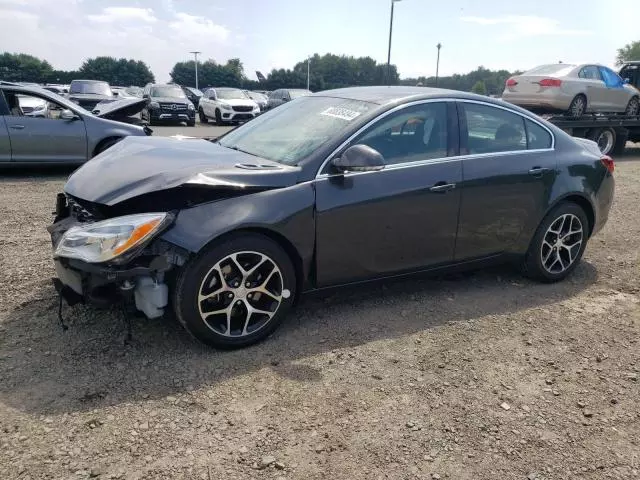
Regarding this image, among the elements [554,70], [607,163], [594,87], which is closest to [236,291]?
[607,163]

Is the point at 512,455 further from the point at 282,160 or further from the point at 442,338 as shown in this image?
the point at 282,160

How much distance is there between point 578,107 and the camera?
13031 millimetres

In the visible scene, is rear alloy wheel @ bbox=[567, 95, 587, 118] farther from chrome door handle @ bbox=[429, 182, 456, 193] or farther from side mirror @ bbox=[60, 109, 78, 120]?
side mirror @ bbox=[60, 109, 78, 120]

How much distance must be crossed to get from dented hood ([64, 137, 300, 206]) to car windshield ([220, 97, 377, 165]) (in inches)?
6.4

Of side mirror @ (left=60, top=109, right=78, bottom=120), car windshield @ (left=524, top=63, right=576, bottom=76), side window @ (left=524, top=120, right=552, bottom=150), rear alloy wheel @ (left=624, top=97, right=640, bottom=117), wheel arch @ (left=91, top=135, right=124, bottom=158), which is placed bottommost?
wheel arch @ (left=91, top=135, right=124, bottom=158)

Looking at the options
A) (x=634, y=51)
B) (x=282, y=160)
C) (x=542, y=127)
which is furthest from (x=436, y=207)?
(x=634, y=51)

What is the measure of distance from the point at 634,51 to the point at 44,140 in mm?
97437

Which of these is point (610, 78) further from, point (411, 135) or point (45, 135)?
point (45, 135)

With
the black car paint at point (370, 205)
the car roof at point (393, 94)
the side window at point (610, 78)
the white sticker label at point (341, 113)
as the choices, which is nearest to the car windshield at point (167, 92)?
the side window at point (610, 78)

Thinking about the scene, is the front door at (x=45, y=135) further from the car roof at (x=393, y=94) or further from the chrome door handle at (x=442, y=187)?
the chrome door handle at (x=442, y=187)

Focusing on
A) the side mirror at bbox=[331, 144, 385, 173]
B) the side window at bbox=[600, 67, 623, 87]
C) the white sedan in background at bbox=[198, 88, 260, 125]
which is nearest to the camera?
the side mirror at bbox=[331, 144, 385, 173]

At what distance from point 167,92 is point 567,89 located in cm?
1526

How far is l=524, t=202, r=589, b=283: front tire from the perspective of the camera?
4.64 metres

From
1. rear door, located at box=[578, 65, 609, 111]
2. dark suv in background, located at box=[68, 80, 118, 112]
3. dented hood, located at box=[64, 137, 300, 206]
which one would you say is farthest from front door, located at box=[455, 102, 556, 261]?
dark suv in background, located at box=[68, 80, 118, 112]
